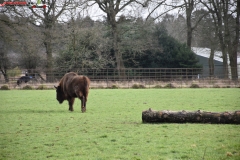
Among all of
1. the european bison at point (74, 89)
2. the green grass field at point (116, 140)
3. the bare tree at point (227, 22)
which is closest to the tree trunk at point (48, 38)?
the bare tree at point (227, 22)

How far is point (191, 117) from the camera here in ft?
39.7

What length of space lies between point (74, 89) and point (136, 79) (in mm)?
22998

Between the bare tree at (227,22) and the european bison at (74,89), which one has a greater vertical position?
the bare tree at (227,22)

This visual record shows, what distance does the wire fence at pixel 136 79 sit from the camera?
37062 millimetres

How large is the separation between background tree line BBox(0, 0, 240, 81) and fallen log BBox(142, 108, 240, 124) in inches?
1152

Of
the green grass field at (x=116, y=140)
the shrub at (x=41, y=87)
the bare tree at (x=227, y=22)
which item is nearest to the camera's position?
the green grass field at (x=116, y=140)

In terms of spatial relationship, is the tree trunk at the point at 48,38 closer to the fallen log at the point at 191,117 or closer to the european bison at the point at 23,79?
the european bison at the point at 23,79

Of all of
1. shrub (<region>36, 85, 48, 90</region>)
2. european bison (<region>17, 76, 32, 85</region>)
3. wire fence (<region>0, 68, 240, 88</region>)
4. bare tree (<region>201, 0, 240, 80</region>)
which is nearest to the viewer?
shrub (<region>36, 85, 48, 90</region>)

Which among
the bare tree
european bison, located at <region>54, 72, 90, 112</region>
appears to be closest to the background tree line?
the bare tree

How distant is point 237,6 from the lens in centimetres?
4325

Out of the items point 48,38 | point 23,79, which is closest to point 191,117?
point 23,79

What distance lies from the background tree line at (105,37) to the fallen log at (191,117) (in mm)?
29272

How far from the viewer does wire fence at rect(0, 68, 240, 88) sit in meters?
37.1

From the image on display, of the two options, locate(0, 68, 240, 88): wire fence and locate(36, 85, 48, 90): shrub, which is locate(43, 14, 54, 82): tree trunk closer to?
locate(0, 68, 240, 88): wire fence
